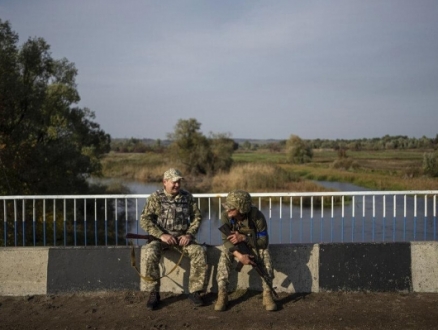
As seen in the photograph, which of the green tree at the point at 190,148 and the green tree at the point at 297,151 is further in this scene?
the green tree at the point at 297,151

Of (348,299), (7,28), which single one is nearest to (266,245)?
(348,299)

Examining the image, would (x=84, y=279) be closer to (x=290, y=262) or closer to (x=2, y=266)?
(x=2, y=266)

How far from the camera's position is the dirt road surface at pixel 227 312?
16.4 feet

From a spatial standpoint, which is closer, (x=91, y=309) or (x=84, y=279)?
(x=91, y=309)

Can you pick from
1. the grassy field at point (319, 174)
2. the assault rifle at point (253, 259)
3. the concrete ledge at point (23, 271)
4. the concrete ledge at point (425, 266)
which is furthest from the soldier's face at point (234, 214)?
the grassy field at point (319, 174)

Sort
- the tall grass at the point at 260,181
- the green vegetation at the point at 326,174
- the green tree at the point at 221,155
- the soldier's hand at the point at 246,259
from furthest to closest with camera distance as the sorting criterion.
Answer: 1. the green tree at the point at 221,155
2. the tall grass at the point at 260,181
3. the green vegetation at the point at 326,174
4. the soldier's hand at the point at 246,259

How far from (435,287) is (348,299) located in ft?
3.75

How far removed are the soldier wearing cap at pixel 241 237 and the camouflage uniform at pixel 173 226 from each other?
263 millimetres

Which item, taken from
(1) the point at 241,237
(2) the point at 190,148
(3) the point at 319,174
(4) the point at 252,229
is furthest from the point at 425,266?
(2) the point at 190,148

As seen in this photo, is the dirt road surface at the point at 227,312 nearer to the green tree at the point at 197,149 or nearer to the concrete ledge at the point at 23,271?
the concrete ledge at the point at 23,271

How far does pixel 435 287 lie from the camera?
6008 millimetres

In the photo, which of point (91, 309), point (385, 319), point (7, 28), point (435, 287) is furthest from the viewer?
point (7, 28)

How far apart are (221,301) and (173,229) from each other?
108cm

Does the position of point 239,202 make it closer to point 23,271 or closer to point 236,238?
point 236,238
